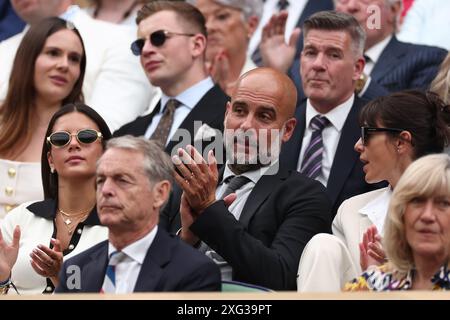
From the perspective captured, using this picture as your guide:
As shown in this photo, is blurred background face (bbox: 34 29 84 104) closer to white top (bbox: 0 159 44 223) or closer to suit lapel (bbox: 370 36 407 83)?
white top (bbox: 0 159 44 223)

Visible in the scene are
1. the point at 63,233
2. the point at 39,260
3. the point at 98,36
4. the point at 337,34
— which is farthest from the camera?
the point at 98,36

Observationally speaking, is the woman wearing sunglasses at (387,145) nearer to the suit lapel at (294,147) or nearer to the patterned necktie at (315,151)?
the patterned necktie at (315,151)

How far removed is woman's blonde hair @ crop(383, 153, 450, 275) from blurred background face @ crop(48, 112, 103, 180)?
5.22 ft

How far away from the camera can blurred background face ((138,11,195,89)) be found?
23.1 feet

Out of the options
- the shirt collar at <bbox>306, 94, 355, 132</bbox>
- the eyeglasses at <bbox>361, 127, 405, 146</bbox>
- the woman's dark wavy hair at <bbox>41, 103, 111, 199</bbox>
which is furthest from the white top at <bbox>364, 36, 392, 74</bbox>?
the woman's dark wavy hair at <bbox>41, 103, 111, 199</bbox>

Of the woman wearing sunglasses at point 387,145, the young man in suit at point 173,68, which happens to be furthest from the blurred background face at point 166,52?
the woman wearing sunglasses at point 387,145

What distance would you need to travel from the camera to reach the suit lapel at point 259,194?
18.5 ft

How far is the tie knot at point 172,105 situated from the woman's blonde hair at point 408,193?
225cm

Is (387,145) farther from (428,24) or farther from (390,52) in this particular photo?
(428,24)

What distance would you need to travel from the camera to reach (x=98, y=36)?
767 cm
